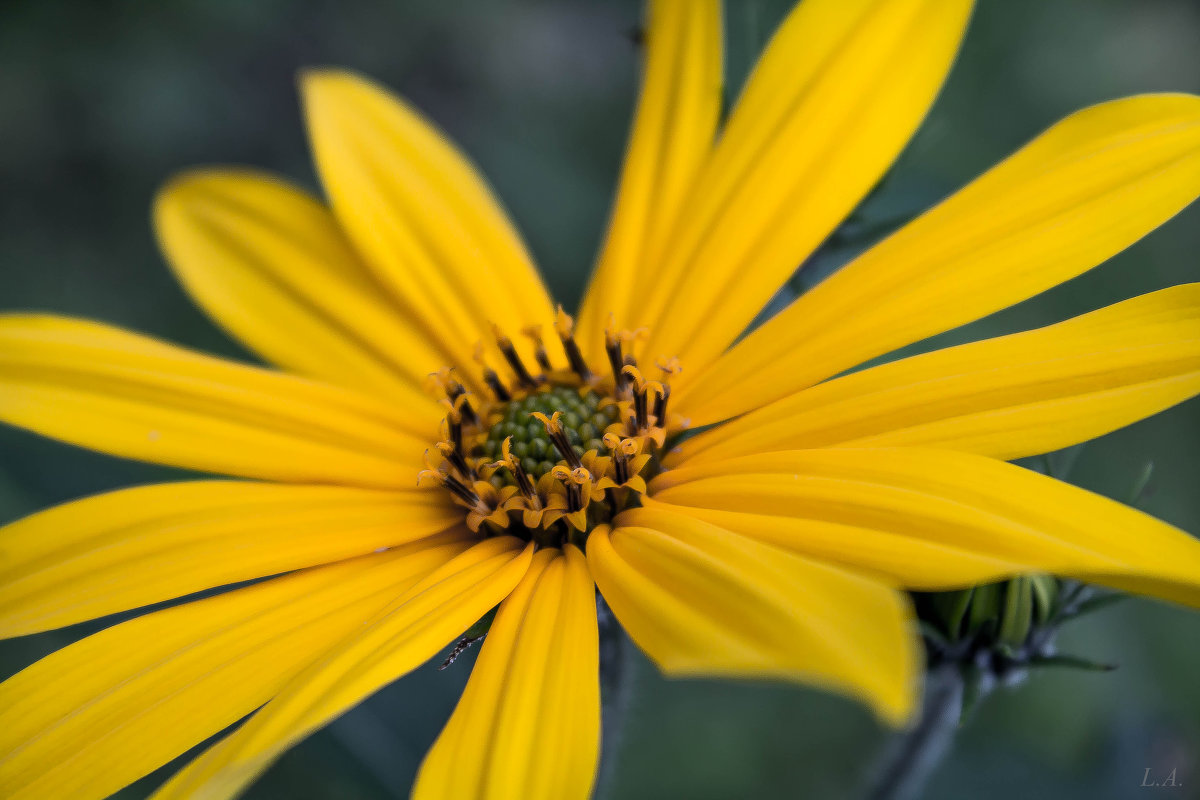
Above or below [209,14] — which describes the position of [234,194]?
below

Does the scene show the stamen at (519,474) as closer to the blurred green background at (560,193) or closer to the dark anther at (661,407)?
the dark anther at (661,407)

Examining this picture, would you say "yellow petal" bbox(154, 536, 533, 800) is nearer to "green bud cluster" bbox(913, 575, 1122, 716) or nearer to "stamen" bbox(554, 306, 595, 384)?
"stamen" bbox(554, 306, 595, 384)

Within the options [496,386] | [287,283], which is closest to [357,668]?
[496,386]

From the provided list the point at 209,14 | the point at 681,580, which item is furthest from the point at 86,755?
the point at 209,14

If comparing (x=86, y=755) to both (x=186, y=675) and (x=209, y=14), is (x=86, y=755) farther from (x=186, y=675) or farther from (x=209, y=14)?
(x=209, y=14)

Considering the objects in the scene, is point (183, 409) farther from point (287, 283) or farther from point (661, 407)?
point (661, 407)
